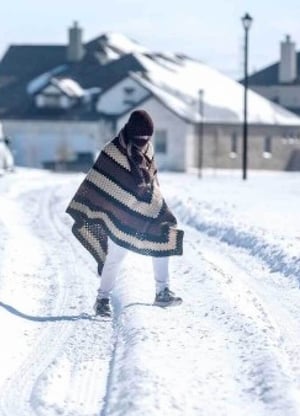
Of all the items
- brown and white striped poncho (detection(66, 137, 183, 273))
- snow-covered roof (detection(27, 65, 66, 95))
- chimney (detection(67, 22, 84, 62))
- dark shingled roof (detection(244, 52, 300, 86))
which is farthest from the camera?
dark shingled roof (detection(244, 52, 300, 86))

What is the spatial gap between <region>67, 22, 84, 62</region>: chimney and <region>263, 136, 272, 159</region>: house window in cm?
1421

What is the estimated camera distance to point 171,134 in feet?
240

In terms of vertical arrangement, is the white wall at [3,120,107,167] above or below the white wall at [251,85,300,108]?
below

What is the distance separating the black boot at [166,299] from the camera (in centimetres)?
1053

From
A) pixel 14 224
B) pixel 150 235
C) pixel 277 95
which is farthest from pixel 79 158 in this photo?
pixel 150 235

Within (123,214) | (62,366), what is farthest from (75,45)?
(62,366)

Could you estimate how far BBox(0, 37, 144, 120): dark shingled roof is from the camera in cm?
7519

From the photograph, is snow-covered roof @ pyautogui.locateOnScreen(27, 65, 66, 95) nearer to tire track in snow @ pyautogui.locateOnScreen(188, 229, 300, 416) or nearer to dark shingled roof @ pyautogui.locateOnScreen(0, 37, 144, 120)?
dark shingled roof @ pyautogui.locateOnScreen(0, 37, 144, 120)

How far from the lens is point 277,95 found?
93.3 meters

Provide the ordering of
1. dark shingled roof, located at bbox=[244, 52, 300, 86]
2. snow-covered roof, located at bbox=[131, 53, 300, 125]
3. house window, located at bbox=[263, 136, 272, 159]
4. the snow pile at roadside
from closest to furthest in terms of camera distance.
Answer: the snow pile at roadside, snow-covered roof, located at bbox=[131, 53, 300, 125], house window, located at bbox=[263, 136, 272, 159], dark shingled roof, located at bbox=[244, 52, 300, 86]

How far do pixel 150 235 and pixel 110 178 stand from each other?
59 centimetres

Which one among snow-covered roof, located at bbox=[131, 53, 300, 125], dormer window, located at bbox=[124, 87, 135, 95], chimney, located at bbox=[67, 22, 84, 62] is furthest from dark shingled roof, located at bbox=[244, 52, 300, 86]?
dormer window, located at bbox=[124, 87, 135, 95]

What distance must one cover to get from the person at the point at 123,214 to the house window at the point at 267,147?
221 ft

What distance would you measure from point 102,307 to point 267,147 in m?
68.4
